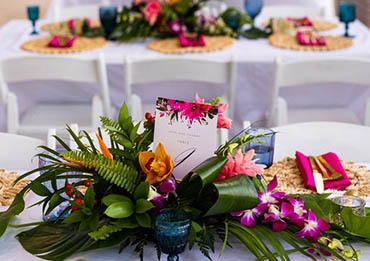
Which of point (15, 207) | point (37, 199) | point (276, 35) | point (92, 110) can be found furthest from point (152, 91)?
point (15, 207)

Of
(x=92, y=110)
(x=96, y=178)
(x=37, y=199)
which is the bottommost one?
(x=92, y=110)

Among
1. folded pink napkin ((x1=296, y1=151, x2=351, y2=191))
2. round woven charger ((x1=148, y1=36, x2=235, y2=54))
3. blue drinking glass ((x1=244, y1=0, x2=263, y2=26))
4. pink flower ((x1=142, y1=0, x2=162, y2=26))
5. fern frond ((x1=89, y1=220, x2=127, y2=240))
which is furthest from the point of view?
blue drinking glass ((x1=244, y1=0, x2=263, y2=26))

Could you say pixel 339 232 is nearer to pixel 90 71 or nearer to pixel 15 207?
pixel 15 207

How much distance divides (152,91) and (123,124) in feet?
5.08

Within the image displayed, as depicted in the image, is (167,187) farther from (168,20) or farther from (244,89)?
(168,20)

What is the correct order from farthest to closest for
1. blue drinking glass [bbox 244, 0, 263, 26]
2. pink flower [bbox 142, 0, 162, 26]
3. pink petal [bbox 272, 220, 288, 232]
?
blue drinking glass [bbox 244, 0, 263, 26] → pink flower [bbox 142, 0, 162, 26] → pink petal [bbox 272, 220, 288, 232]

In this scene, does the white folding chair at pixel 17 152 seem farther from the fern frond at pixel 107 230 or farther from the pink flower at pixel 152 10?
the pink flower at pixel 152 10

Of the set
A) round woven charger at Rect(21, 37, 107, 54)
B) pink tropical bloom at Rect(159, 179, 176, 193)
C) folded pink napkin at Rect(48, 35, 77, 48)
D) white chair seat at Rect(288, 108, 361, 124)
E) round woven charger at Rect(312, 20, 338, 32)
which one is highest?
pink tropical bloom at Rect(159, 179, 176, 193)

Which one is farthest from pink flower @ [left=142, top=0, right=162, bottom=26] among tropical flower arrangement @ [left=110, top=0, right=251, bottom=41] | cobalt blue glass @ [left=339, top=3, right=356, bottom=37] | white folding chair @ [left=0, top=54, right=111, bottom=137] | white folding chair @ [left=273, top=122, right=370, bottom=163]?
white folding chair @ [left=273, top=122, right=370, bottom=163]

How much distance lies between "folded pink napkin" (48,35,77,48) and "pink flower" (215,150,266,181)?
1854 millimetres

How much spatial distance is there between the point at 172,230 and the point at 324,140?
0.86 meters

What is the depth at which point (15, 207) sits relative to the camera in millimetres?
1164

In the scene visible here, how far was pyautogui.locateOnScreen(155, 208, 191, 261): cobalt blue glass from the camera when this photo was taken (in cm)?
101

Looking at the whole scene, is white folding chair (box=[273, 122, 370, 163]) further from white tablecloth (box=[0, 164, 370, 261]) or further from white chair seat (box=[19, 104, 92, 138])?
white chair seat (box=[19, 104, 92, 138])
